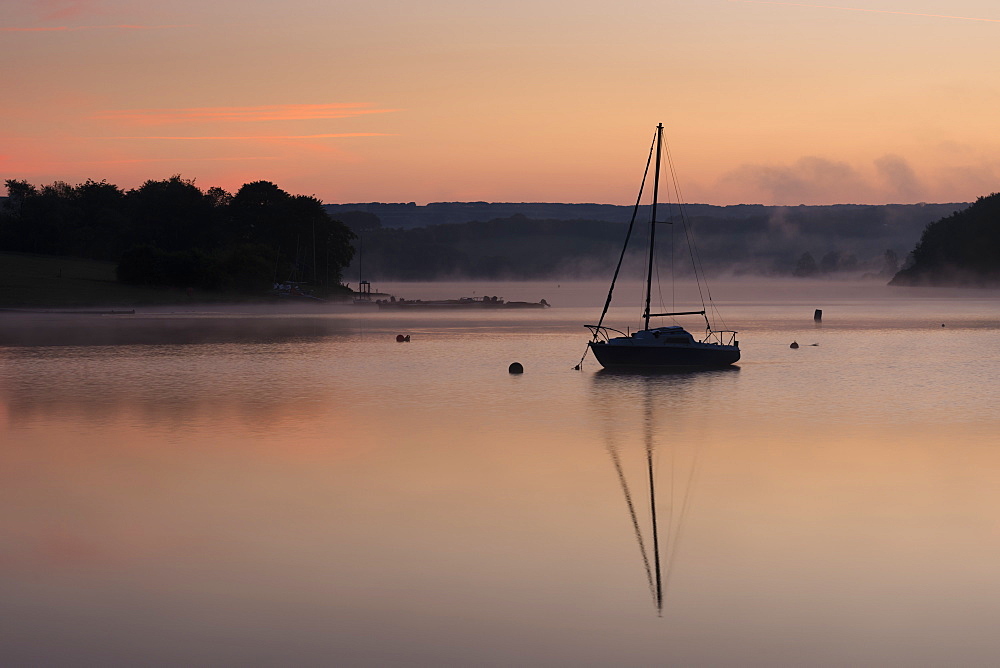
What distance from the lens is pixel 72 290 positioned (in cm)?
13888

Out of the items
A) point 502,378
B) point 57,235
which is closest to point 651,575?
point 502,378

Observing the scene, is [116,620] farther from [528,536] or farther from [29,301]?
[29,301]

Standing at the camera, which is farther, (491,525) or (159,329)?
(159,329)

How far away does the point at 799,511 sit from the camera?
830 inches

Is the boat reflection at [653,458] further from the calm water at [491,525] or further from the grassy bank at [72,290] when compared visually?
the grassy bank at [72,290]

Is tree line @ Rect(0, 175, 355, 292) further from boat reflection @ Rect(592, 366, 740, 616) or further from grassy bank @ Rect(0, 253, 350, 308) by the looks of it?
boat reflection @ Rect(592, 366, 740, 616)

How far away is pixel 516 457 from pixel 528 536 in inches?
362

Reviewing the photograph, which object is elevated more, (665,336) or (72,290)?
(665,336)

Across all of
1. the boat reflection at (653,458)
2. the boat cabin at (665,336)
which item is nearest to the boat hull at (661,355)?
the boat cabin at (665,336)

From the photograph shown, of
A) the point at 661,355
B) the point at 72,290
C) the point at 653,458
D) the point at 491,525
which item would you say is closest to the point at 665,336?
the point at 661,355

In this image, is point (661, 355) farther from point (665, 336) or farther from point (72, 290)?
point (72, 290)

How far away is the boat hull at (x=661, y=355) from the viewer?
2263 inches

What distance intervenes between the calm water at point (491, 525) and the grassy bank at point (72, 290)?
91328mm

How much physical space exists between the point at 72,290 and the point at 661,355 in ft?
338
